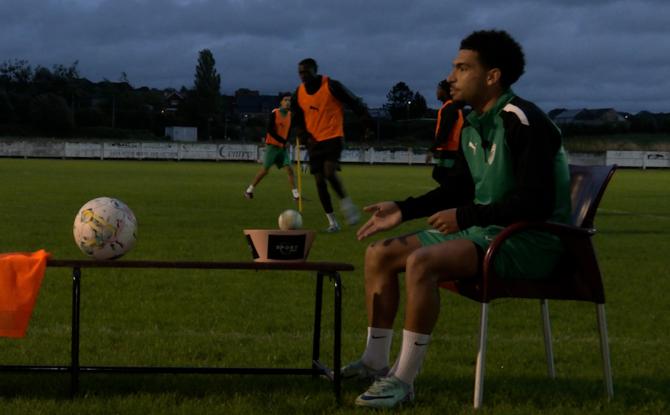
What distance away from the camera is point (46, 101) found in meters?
94.7

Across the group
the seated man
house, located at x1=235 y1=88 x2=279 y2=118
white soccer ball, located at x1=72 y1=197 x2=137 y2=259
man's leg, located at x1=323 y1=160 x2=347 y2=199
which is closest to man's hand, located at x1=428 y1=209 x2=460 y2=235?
the seated man

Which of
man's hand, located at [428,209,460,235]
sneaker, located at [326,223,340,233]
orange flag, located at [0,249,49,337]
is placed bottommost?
sneaker, located at [326,223,340,233]

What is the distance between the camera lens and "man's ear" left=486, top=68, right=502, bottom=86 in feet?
16.2

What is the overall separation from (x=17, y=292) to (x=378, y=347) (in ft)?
5.46

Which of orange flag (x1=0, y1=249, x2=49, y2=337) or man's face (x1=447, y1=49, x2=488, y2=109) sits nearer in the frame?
orange flag (x1=0, y1=249, x2=49, y2=337)

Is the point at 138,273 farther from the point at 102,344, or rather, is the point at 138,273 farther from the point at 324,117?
the point at 324,117

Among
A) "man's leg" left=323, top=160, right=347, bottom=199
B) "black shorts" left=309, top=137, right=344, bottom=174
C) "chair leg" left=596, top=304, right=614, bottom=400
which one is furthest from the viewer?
"black shorts" left=309, top=137, right=344, bottom=174

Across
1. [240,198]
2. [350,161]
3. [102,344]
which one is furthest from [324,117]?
[350,161]

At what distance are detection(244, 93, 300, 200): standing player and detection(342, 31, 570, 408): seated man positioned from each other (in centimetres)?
1610

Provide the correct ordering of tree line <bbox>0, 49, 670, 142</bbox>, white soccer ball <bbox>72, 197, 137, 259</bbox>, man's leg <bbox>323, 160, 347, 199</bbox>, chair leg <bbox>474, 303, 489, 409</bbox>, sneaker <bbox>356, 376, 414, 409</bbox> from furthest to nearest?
tree line <bbox>0, 49, 670, 142</bbox>
man's leg <bbox>323, 160, 347, 199</bbox>
white soccer ball <bbox>72, 197, 137, 259</bbox>
sneaker <bbox>356, 376, 414, 409</bbox>
chair leg <bbox>474, 303, 489, 409</bbox>

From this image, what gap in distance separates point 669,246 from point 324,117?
4.80m

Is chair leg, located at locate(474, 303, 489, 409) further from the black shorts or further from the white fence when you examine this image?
the white fence

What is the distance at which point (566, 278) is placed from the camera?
489cm

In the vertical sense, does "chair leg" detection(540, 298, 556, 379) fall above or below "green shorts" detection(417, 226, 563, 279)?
below
